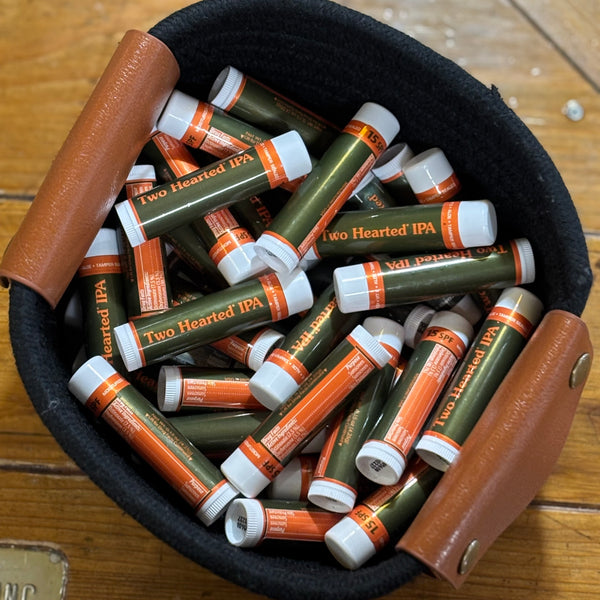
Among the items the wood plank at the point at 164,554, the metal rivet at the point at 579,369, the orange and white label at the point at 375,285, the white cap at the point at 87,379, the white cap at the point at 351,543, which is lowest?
the wood plank at the point at 164,554

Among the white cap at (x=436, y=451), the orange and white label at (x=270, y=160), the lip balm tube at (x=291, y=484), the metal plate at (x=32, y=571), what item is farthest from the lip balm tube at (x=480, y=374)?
the metal plate at (x=32, y=571)

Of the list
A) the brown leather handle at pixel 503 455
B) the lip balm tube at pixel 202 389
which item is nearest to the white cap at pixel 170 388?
the lip balm tube at pixel 202 389

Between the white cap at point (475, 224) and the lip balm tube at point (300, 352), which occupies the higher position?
the white cap at point (475, 224)

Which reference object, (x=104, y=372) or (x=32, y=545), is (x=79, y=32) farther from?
(x=32, y=545)

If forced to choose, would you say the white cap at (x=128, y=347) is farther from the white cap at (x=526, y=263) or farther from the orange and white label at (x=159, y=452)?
the white cap at (x=526, y=263)

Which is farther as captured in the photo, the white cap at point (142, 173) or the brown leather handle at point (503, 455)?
the white cap at point (142, 173)

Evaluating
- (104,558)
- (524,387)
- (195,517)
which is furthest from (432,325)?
(104,558)

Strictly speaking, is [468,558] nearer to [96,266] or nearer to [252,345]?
[252,345]
